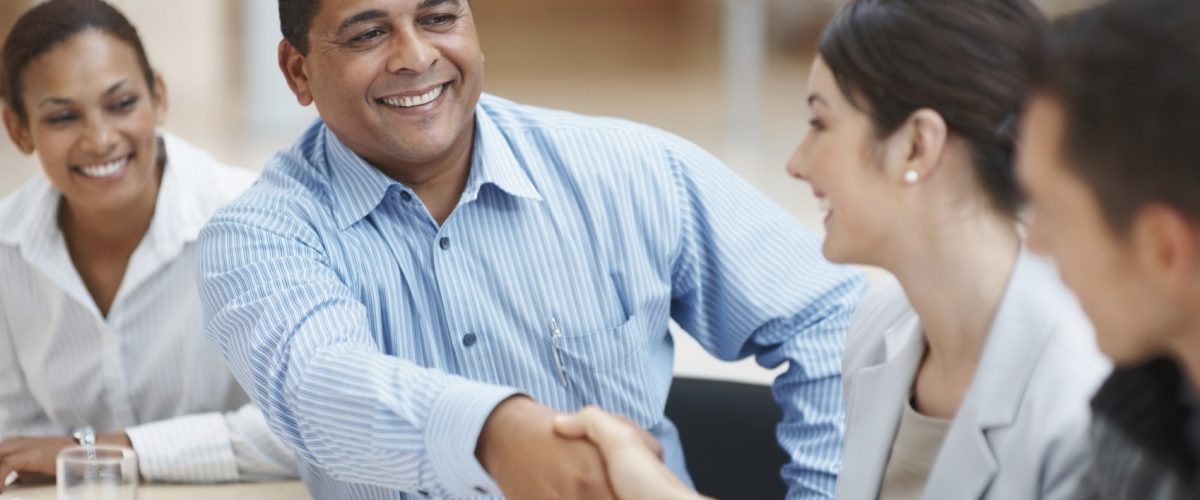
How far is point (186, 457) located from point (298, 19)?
67 cm

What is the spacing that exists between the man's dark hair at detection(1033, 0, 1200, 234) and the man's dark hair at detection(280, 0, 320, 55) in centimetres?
135

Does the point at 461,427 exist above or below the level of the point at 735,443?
above

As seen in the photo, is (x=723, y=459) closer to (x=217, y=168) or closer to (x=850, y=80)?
(x=850, y=80)

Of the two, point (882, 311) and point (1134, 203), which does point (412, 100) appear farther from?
point (1134, 203)

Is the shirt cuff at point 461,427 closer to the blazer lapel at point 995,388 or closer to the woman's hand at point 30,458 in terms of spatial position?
the blazer lapel at point 995,388

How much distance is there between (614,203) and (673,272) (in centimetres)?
15

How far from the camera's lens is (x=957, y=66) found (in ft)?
5.65

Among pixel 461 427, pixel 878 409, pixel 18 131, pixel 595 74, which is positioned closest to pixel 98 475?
pixel 461 427

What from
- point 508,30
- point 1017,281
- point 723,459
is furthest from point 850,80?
point 508,30

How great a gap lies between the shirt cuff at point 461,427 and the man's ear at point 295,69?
2.55ft

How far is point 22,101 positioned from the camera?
2.76 meters

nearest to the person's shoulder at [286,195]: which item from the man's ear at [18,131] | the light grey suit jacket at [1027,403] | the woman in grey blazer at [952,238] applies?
the man's ear at [18,131]

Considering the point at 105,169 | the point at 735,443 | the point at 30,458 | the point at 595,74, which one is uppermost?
the point at 105,169

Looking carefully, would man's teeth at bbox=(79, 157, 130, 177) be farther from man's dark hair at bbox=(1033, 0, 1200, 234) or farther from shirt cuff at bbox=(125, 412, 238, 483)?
man's dark hair at bbox=(1033, 0, 1200, 234)
